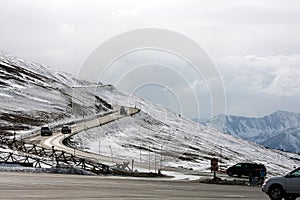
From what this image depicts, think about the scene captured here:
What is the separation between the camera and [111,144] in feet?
349

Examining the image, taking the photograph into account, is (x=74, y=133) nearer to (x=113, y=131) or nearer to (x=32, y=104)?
(x=113, y=131)

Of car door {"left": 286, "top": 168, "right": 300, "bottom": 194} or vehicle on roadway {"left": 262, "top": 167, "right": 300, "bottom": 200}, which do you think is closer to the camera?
car door {"left": 286, "top": 168, "right": 300, "bottom": 194}

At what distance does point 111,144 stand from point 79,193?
272ft

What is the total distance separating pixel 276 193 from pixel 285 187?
494 millimetres

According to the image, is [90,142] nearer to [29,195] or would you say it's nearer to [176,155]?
[176,155]

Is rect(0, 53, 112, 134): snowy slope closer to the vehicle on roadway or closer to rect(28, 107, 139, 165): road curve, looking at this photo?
rect(28, 107, 139, 165): road curve

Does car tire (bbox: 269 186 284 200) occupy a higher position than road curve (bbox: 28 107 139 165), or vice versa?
car tire (bbox: 269 186 284 200)

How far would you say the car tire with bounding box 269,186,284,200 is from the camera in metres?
25.8

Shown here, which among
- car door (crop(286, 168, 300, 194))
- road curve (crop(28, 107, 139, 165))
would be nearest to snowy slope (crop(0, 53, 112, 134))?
road curve (crop(28, 107, 139, 165))

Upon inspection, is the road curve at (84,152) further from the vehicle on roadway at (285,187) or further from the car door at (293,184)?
the car door at (293,184)

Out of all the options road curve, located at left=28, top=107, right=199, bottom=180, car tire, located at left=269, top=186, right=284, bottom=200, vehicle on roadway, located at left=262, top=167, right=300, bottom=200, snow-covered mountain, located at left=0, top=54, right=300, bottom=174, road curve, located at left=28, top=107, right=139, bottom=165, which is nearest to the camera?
vehicle on roadway, located at left=262, top=167, right=300, bottom=200

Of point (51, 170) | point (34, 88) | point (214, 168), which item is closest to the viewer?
point (51, 170)

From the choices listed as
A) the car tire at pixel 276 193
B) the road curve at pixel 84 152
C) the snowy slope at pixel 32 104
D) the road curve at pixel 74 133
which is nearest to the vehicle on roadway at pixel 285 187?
the car tire at pixel 276 193

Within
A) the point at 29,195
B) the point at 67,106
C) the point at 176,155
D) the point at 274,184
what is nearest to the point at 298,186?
the point at 274,184
